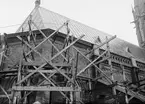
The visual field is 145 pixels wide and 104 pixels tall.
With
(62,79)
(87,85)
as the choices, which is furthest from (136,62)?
(62,79)

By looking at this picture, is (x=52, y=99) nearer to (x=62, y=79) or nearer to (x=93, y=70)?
(x=62, y=79)

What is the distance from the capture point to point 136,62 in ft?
60.6

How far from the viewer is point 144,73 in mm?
18484

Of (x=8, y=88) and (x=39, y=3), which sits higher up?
(x=39, y=3)

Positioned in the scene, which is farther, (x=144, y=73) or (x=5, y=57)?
(x=144, y=73)

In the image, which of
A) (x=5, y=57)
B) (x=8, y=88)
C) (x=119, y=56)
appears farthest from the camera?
(x=119, y=56)

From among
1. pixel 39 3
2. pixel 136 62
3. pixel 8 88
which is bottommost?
pixel 8 88

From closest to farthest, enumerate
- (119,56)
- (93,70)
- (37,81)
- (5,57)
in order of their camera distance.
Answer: (37,81) → (5,57) → (93,70) → (119,56)

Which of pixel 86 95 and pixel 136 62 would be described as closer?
pixel 86 95

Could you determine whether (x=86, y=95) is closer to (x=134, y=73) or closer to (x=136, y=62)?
(x=134, y=73)

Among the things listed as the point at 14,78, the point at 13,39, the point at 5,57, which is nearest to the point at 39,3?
the point at 13,39

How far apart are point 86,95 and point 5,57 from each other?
6.33 m

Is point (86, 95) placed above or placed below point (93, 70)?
below

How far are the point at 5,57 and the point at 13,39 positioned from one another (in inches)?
58.9
